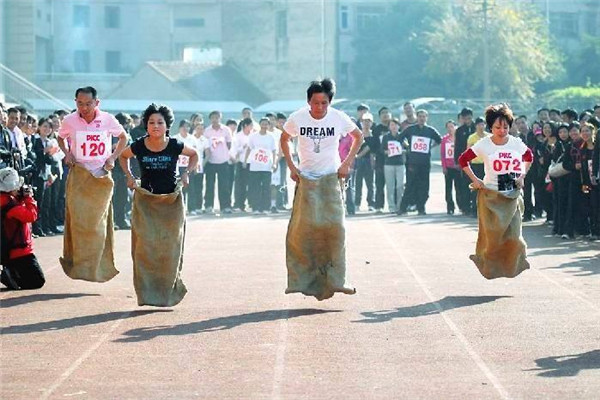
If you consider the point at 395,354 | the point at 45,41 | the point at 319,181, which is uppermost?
the point at 45,41

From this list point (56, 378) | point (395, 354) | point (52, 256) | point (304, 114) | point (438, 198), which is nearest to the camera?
point (56, 378)

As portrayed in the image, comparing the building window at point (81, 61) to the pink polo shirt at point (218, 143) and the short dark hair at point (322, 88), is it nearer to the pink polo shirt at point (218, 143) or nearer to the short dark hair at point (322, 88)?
the pink polo shirt at point (218, 143)

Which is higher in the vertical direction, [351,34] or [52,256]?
[351,34]

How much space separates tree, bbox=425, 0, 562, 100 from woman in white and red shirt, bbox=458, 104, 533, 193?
70.0 m

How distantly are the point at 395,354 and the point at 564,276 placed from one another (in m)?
6.09

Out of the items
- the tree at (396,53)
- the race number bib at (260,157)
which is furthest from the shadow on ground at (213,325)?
the tree at (396,53)

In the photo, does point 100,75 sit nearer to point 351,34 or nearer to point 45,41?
point 45,41

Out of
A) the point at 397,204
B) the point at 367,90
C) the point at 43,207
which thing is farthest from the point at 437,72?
the point at 43,207

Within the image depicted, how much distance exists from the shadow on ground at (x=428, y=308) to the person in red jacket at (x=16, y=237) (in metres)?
3.70

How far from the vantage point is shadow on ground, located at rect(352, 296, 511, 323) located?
12383mm

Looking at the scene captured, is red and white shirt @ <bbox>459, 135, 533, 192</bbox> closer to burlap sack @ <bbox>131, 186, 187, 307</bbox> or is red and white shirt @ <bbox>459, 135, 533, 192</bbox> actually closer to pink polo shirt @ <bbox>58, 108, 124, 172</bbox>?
burlap sack @ <bbox>131, 186, 187, 307</bbox>

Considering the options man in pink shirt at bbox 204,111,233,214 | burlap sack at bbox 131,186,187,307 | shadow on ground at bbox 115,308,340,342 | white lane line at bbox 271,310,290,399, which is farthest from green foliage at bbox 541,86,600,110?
white lane line at bbox 271,310,290,399

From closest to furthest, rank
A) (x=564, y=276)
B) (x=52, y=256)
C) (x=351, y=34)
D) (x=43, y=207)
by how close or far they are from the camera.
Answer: (x=564, y=276)
(x=52, y=256)
(x=43, y=207)
(x=351, y=34)

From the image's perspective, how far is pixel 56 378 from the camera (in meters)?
9.28
